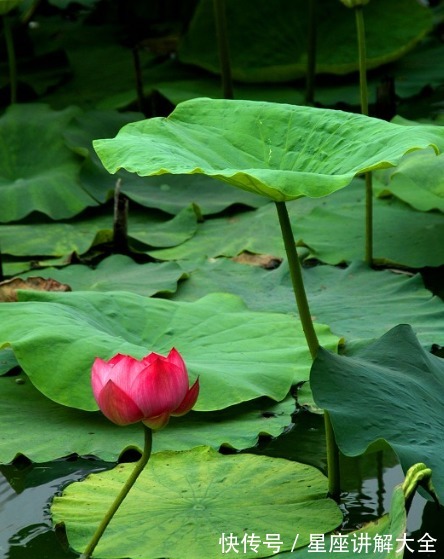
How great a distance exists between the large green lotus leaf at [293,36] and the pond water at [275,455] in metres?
2.37

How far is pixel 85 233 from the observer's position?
3.29m

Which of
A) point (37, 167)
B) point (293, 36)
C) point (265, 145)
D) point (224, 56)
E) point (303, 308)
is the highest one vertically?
point (265, 145)

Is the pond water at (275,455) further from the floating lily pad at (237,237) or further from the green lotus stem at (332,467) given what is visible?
the floating lily pad at (237,237)

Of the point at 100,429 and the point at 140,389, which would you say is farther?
the point at 100,429

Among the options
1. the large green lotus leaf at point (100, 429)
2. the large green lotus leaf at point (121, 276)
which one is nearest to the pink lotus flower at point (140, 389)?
the large green lotus leaf at point (100, 429)

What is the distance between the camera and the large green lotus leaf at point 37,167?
3.37 m

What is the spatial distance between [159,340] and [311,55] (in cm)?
212

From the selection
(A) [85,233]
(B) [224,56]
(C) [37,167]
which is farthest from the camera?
(B) [224,56]

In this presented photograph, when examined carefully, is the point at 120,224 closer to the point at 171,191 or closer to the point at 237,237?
the point at 237,237

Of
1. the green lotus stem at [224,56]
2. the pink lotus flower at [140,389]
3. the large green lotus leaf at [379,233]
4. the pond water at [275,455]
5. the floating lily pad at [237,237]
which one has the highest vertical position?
the pink lotus flower at [140,389]

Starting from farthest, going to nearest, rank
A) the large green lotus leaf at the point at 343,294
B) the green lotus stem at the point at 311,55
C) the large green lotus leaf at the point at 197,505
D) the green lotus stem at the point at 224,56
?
Answer: 1. the green lotus stem at the point at 311,55
2. the green lotus stem at the point at 224,56
3. the large green lotus leaf at the point at 343,294
4. the large green lotus leaf at the point at 197,505

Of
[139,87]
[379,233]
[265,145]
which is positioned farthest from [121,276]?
[139,87]

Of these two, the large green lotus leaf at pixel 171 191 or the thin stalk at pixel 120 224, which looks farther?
the large green lotus leaf at pixel 171 191

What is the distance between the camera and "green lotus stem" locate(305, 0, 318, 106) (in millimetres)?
4070
